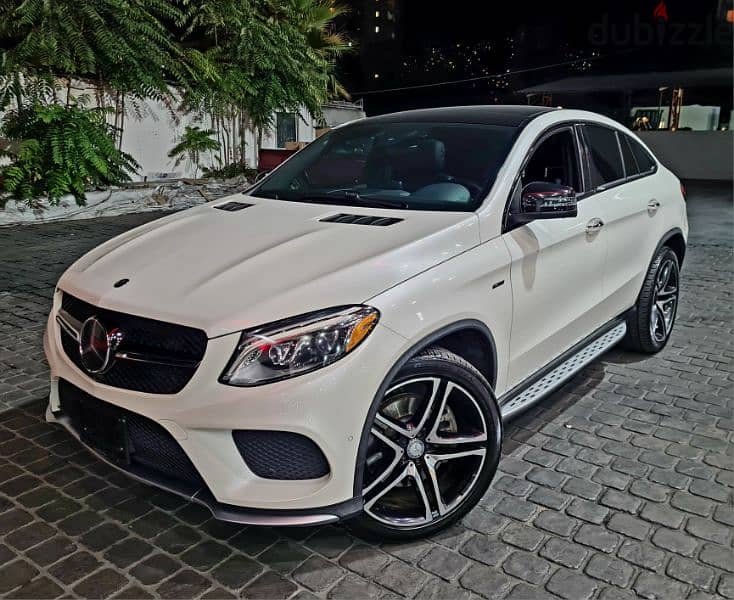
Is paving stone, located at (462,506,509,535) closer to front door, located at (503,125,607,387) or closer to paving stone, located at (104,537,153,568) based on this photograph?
front door, located at (503,125,607,387)

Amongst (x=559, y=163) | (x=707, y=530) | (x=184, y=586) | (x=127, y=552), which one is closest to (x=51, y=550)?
(x=127, y=552)

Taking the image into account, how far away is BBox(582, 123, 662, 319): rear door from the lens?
3.83 meters

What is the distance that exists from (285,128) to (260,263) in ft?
48.1

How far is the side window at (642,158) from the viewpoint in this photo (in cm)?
446

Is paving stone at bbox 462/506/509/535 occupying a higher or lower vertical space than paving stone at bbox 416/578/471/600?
lower

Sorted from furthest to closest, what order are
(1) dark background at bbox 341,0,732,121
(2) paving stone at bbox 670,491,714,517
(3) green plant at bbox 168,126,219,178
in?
(1) dark background at bbox 341,0,732,121 → (3) green plant at bbox 168,126,219,178 → (2) paving stone at bbox 670,491,714,517

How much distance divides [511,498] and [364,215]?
144 cm

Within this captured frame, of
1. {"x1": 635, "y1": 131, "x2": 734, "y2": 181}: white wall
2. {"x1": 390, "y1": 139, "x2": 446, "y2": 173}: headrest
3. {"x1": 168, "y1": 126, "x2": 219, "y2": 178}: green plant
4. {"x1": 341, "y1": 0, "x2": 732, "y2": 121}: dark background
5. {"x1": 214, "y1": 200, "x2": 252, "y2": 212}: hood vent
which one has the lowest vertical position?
{"x1": 635, "y1": 131, "x2": 734, "y2": 181}: white wall

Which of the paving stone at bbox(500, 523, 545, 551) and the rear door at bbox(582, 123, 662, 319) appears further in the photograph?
the rear door at bbox(582, 123, 662, 319)

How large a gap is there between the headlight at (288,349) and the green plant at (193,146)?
38.6ft

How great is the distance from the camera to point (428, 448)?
2533 mm

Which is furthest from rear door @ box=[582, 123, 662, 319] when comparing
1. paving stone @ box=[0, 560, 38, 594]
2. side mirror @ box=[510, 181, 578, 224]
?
paving stone @ box=[0, 560, 38, 594]

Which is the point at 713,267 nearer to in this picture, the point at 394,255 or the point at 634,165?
the point at 634,165

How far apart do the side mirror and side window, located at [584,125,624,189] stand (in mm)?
878
